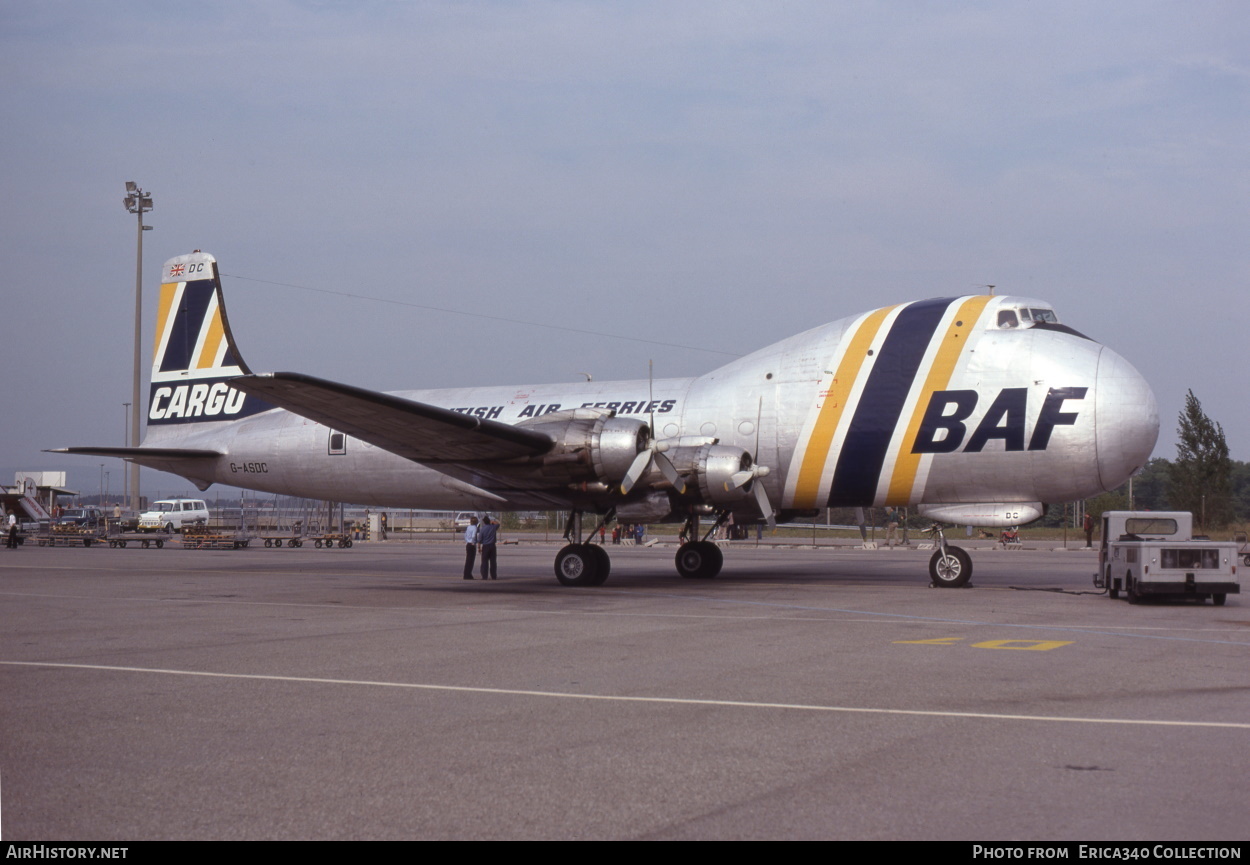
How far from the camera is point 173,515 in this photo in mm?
52875

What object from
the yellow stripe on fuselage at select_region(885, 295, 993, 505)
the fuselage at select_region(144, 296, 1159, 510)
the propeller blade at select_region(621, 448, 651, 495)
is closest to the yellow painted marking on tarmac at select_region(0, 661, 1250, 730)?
the propeller blade at select_region(621, 448, 651, 495)

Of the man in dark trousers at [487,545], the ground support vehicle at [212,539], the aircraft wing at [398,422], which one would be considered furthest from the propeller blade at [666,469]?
the ground support vehicle at [212,539]

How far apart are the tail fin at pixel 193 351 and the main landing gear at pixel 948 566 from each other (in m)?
16.4

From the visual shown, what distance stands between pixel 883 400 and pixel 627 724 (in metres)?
12.9

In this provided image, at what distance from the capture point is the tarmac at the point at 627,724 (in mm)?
4797

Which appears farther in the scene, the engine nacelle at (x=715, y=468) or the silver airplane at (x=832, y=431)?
the engine nacelle at (x=715, y=468)

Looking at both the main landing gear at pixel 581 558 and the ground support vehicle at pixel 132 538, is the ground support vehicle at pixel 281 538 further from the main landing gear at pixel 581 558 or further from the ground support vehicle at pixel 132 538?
the main landing gear at pixel 581 558

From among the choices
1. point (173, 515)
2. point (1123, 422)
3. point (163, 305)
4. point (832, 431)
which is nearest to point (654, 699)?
point (832, 431)

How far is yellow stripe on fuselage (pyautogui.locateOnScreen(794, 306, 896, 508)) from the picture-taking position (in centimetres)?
1911

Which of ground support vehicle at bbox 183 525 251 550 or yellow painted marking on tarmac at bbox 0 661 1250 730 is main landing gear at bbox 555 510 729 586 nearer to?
yellow painted marking on tarmac at bbox 0 661 1250 730

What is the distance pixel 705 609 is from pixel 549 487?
207 inches

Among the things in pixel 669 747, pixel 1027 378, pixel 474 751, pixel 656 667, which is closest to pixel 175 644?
pixel 656 667

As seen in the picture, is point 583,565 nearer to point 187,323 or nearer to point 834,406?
point 834,406

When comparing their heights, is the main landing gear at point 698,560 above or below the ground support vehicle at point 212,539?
above
